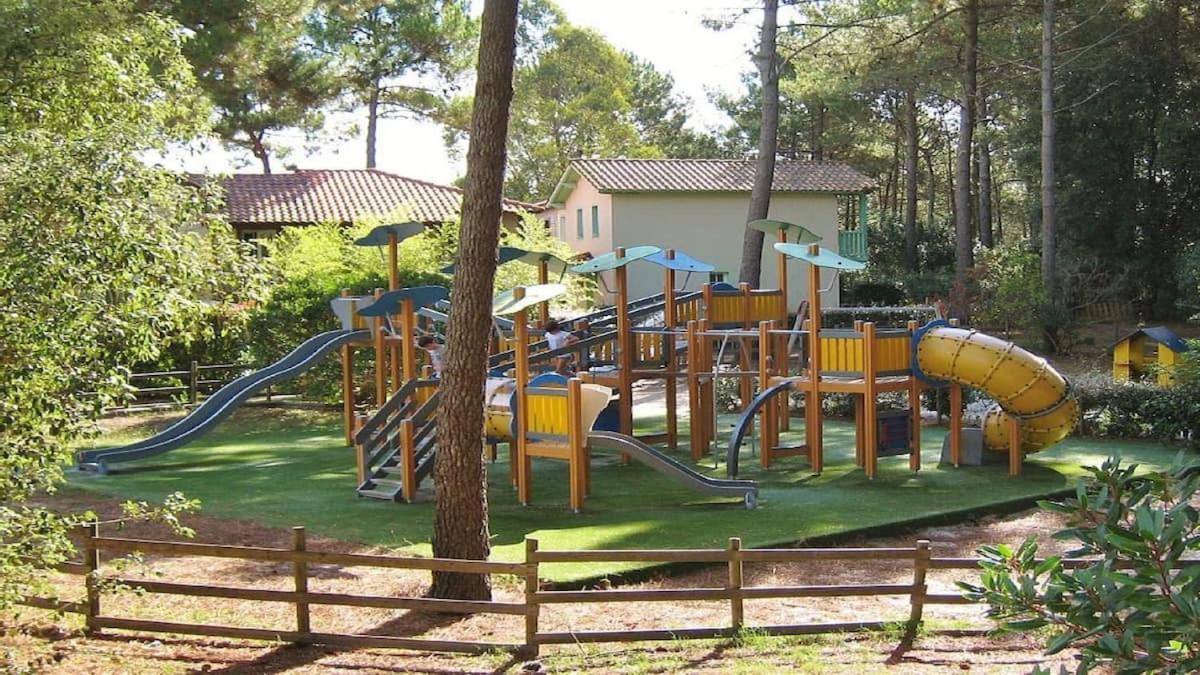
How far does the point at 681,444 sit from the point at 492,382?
15.8 ft

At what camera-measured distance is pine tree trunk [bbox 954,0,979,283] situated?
104 feet

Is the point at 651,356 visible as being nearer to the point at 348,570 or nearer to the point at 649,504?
the point at 649,504

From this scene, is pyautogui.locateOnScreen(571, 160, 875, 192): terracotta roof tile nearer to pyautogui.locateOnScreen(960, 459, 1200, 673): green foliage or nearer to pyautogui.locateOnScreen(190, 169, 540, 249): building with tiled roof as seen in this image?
pyautogui.locateOnScreen(190, 169, 540, 249): building with tiled roof

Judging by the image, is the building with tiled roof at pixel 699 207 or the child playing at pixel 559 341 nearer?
the child playing at pixel 559 341

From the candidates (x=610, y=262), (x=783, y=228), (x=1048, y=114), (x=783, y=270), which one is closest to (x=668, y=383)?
(x=610, y=262)

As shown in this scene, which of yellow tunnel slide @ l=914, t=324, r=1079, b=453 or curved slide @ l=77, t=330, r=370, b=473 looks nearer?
yellow tunnel slide @ l=914, t=324, r=1079, b=453

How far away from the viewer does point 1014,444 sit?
15531 mm

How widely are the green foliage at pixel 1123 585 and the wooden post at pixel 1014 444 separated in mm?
11950

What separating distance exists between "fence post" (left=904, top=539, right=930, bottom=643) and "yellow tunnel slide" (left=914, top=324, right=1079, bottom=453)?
7.31 m

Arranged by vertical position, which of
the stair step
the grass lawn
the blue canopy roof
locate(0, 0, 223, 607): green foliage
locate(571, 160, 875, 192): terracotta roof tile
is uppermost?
locate(571, 160, 875, 192): terracotta roof tile

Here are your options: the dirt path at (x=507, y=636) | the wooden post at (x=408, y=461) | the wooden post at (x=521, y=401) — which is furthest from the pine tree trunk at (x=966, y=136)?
the dirt path at (x=507, y=636)

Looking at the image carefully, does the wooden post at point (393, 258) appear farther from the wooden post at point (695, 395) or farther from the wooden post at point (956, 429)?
the wooden post at point (956, 429)

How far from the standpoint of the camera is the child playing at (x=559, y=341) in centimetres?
1563

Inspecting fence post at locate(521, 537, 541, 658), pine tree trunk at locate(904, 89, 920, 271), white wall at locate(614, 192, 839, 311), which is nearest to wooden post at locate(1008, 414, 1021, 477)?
fence post at locate(521, 537, 541, 658)
